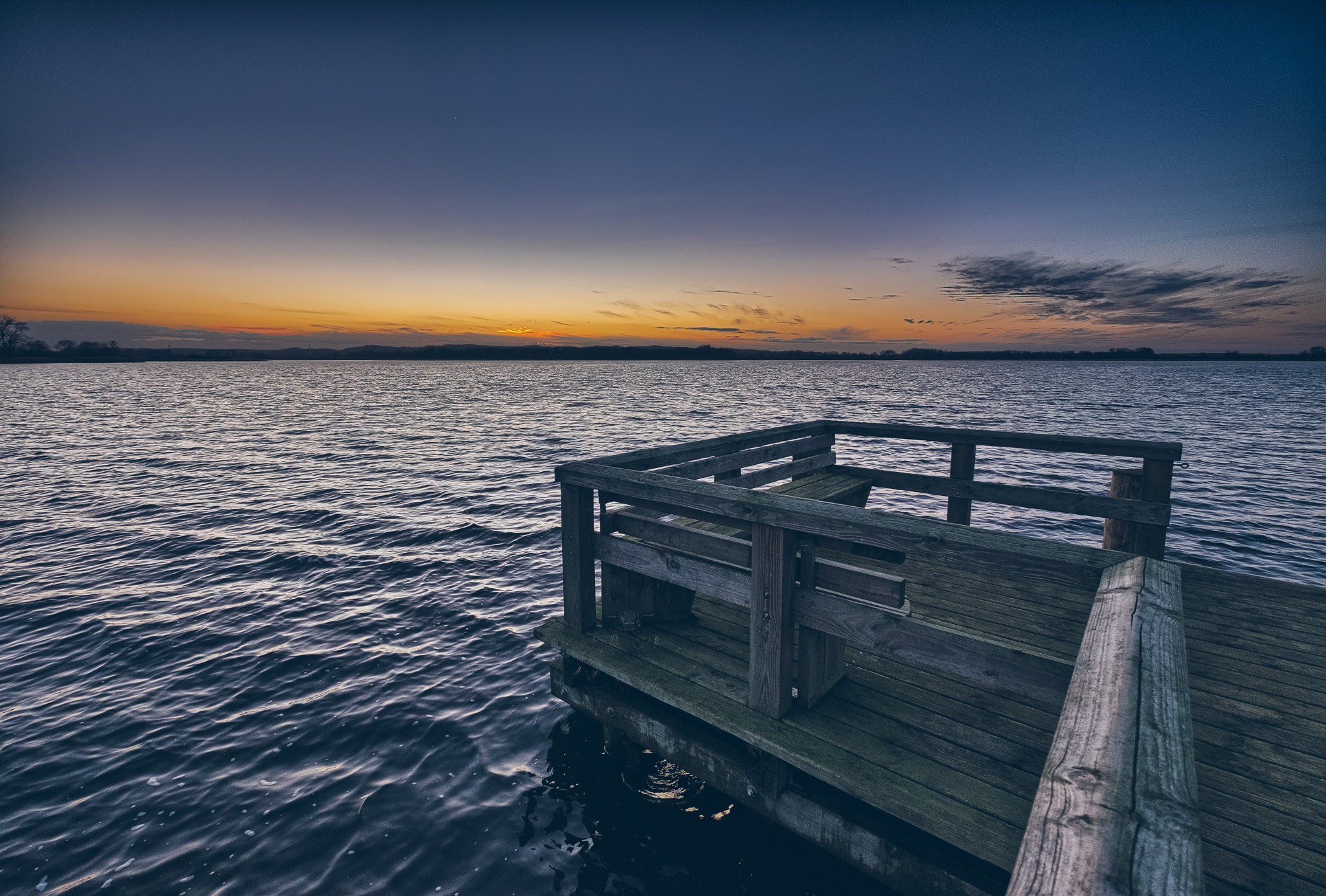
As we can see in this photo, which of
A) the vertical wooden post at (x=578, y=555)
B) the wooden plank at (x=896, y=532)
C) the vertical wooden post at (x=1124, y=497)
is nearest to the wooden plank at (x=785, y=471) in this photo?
the vertical wooden post at (x=578, y=555)

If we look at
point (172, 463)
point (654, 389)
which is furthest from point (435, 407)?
point (654, 389)

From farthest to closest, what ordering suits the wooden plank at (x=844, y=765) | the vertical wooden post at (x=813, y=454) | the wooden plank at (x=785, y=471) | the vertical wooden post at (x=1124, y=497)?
the vertical wooden post at (x=813, y=454)
the wooden plank at (x=785, y=471)
the vertical wooden post at (x=1124, y=497)
the wooden plank at (x=844, y=765)

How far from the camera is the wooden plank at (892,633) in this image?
2986 mm

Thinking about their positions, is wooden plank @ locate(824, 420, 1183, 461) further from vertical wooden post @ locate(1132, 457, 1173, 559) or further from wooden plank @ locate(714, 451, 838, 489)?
wooden plank @ locate(714, 451, 838, 489)

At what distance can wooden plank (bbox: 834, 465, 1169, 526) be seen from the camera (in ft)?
19.0

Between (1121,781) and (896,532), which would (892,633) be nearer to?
(896,532)

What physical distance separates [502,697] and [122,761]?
12.2 ft

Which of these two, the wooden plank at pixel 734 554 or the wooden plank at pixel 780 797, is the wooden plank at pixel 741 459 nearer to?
the wooden plank at pixel 734 554

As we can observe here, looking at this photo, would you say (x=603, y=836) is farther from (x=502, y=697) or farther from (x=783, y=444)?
(x=783, y=444)

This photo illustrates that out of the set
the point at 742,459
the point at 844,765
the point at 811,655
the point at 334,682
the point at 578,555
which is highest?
the point at 742,459

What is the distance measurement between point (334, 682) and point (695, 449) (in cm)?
560

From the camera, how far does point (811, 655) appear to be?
154 inches

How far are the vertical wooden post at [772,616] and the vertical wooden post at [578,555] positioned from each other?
161cm

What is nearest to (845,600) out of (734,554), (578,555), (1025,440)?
(734,554)
